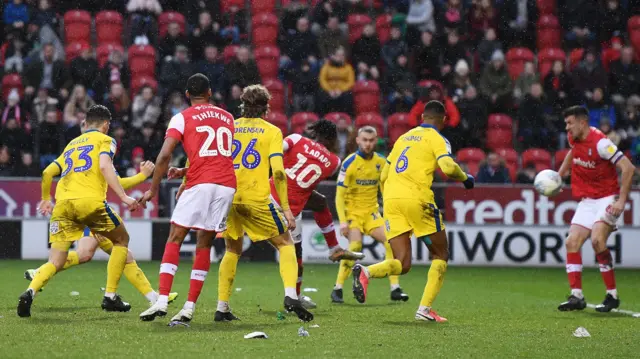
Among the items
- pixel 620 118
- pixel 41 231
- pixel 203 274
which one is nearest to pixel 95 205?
pixel 203 274

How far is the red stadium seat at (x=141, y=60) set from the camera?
21.7 metres

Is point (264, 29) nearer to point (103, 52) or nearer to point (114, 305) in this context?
point (103, 52)

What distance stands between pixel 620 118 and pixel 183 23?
9644 mm

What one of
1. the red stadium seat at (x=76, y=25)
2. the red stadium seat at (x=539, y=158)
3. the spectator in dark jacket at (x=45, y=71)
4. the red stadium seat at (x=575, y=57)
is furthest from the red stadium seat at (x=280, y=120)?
the red stadium seat at (x=575, y=57)

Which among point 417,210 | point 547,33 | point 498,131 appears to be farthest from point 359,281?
point 547,33

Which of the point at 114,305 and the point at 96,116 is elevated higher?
the point at 96,116

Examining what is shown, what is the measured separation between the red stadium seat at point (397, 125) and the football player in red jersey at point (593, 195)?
8970 millimetres

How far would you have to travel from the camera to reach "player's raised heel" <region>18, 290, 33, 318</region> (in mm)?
9383

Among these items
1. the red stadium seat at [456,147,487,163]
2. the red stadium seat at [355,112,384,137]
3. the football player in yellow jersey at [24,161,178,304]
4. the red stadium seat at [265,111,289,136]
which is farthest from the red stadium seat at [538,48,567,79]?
the football player in yellow jersey at [24,161,178,304]

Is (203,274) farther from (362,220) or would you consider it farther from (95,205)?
(362,220)

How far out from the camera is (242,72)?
68.4ft

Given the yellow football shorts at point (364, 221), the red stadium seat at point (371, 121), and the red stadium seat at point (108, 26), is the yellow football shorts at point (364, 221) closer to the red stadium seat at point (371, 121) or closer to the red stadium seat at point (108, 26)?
the red stadium seat at point (371, 121)

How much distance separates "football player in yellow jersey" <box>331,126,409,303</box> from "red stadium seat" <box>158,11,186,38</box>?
34.7ft

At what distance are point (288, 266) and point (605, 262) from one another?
13.6 feet
